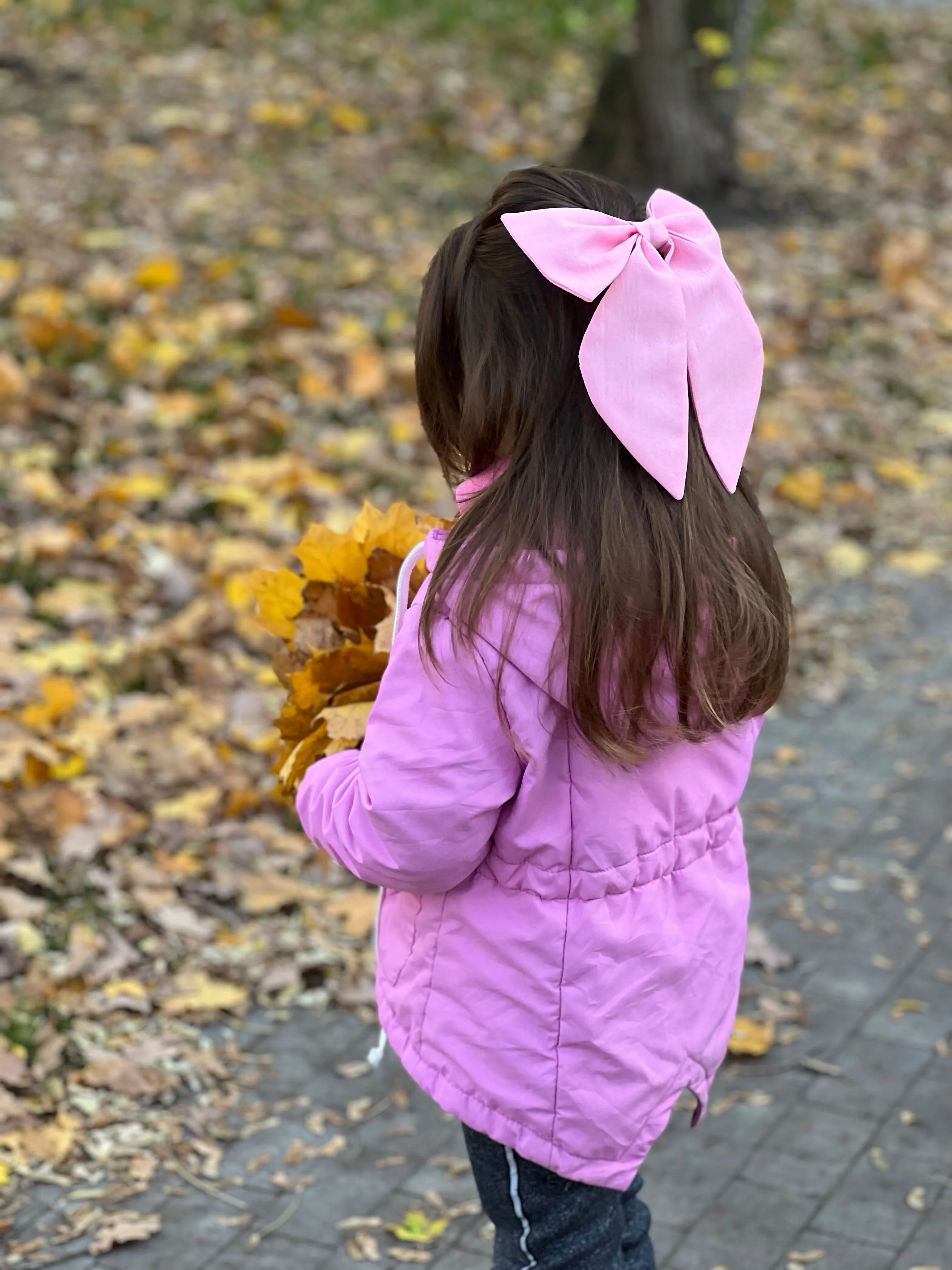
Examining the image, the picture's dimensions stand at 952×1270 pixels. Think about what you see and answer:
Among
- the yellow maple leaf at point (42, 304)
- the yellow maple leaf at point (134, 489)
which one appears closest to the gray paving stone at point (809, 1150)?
the yellow maple leaf at point (134, 489)

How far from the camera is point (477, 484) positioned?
1796 millimetres

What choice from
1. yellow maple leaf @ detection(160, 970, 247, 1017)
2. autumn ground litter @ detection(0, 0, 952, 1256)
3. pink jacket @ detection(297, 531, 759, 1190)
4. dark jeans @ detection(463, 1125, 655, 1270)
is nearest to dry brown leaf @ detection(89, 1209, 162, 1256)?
autumn ground litter @ detection(0, 0, 952, 1256)

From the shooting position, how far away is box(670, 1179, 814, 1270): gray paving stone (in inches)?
101

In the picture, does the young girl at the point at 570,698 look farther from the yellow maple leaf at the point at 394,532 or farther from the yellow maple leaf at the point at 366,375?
A: the yellow maple leaf at the point at 366,375

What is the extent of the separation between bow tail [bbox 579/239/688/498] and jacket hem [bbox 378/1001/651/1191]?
79 cm

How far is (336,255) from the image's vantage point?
7164mm

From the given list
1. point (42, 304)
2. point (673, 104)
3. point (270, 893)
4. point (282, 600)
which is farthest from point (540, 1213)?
point (673, 104)

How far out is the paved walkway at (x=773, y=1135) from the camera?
2.61 metres

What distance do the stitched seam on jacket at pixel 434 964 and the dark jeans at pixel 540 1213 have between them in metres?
0.16

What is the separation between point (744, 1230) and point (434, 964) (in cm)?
108

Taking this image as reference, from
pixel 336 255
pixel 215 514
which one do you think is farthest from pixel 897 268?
pixel 215 514

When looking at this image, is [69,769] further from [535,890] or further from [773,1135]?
[535,890]

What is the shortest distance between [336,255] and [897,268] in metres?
2.71

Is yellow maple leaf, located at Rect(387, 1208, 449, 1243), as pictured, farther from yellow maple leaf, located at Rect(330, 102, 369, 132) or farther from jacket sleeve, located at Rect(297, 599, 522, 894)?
yellow maple leaf, located at Rect(330, 102, 369, 132)
